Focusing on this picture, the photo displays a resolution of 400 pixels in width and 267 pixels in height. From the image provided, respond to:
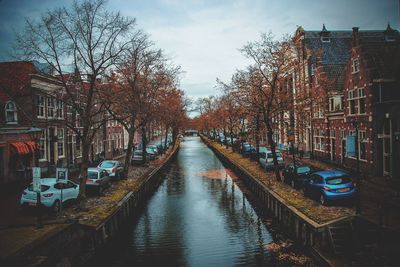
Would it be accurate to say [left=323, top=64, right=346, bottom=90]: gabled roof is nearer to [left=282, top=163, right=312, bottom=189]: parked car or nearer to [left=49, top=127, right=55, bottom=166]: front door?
[left=282, top=163, right=312, bottom=189]: parked car

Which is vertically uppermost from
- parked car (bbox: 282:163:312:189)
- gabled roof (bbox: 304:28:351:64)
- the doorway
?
gabled roof (bbox: 304:28:351:64)

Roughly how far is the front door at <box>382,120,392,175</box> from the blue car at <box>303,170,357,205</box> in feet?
27.5

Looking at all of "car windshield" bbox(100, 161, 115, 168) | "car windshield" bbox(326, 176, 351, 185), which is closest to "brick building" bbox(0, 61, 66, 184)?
"car windshield" bbox(100, 161, 115, 168)

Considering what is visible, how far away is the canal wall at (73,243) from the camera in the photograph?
36.2 ft

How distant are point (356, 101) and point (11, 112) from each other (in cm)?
2994

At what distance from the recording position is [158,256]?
51.6ft

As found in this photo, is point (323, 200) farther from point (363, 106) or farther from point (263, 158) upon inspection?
point (263, 158)

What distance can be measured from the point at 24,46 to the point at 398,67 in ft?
86.2

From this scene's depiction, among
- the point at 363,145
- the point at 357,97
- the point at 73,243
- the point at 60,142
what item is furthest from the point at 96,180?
the point at 357,97

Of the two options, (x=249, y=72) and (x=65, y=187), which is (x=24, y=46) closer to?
(x=65, y=187)

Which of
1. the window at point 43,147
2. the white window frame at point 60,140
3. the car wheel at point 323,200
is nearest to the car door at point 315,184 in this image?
the car wheel at point 323,200

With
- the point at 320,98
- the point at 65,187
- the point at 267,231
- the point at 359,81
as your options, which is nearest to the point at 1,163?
the point at 65,187

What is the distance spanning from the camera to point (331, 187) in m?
18.0

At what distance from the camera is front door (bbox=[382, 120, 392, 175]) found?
24719 millimetres
